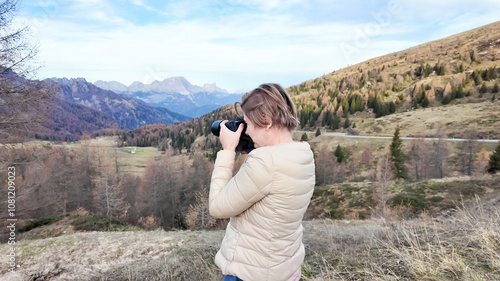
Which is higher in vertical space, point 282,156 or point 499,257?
point 282,156

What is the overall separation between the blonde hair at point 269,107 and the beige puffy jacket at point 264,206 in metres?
0.17

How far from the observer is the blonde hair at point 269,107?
1562 millimetres

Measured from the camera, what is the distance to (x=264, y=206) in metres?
1.54

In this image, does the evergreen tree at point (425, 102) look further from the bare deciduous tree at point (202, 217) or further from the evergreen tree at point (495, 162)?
the bare deciduous tree at point (202, 217)

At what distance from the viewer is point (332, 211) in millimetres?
26359

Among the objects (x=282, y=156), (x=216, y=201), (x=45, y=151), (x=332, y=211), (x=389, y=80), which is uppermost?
(x=389, y=80)

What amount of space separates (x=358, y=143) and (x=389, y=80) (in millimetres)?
67432

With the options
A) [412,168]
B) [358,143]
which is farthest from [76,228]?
[358,143]

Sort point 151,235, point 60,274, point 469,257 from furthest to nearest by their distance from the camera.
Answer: point 151,235 < point 60,274 < point 469,257

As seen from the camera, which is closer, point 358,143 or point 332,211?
point 332,211

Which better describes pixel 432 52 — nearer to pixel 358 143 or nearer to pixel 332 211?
pixel 358 143

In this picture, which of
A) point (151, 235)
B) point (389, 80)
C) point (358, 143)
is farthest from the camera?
point (389, 80)

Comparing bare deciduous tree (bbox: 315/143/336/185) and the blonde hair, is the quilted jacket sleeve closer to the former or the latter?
the blonde hair

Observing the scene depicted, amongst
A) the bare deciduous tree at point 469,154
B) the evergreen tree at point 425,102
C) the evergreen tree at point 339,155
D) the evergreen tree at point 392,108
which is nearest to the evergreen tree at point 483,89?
the evergreen tree at point 425,102
